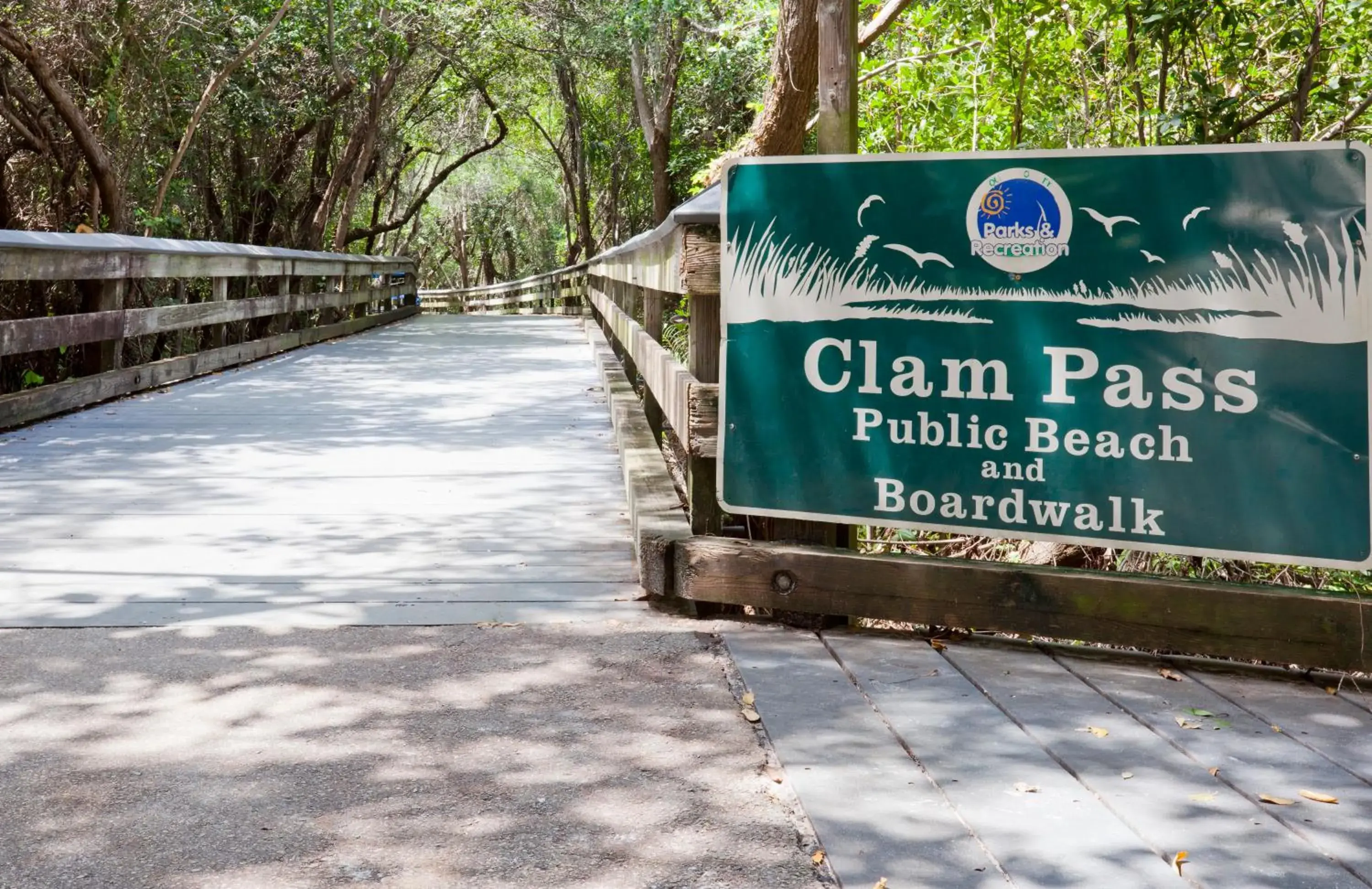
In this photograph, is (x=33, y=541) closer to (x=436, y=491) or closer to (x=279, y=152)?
(x=436, y=491)

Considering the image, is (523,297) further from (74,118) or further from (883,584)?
(883,584)

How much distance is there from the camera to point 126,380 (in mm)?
9109

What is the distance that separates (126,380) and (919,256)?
6.99m

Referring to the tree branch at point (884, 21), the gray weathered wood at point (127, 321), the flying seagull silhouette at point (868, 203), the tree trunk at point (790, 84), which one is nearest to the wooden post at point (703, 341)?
the flying seagull silhouette at point (868, 203)

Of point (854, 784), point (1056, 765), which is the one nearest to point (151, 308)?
point (854, 784)

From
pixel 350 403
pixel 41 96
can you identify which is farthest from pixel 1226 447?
pixel 41 96

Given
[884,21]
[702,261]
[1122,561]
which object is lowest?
[1122,561]

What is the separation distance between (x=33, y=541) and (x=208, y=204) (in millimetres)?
12349

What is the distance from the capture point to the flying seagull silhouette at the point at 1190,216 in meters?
3.35

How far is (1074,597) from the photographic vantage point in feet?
11.6

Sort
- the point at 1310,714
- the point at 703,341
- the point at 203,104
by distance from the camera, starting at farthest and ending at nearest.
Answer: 1. the point at 203,104
2. the point at 703,341
3. the point at 1310,714

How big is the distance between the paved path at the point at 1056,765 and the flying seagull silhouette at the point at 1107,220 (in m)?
1.13

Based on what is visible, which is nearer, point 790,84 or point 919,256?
point 919,256

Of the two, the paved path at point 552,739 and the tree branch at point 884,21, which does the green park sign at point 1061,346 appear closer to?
the paved path at point 552,739
